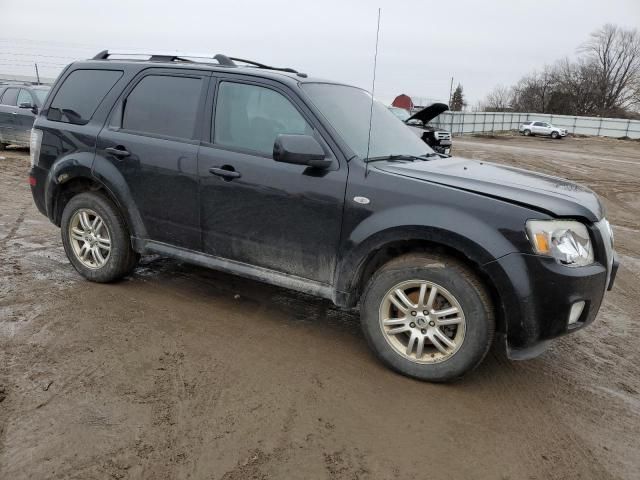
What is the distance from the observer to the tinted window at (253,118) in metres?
3.73

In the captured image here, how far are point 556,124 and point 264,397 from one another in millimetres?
48623

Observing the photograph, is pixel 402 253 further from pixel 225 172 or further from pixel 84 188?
pixel 84 188

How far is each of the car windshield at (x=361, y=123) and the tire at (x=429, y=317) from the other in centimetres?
89

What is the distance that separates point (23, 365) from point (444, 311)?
2706 mm

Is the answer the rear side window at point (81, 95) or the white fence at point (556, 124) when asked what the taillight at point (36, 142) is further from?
the white fence at point (556, 124)

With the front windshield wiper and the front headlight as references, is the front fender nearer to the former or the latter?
the front headlight

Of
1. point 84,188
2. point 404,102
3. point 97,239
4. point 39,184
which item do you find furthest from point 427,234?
point 404,102

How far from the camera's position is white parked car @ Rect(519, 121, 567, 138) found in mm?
39781

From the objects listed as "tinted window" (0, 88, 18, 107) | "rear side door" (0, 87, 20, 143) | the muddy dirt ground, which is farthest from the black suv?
"tinted window" (0, 88, 18, 107)

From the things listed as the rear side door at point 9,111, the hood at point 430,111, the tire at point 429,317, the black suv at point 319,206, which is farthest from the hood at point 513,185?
the rear side door at point 9,111

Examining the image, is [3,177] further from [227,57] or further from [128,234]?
[227,57]

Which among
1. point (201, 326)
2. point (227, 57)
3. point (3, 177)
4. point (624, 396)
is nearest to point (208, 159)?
point (227, 57)

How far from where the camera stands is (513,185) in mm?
3334

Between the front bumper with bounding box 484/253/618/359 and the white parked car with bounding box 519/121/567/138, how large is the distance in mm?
41240
